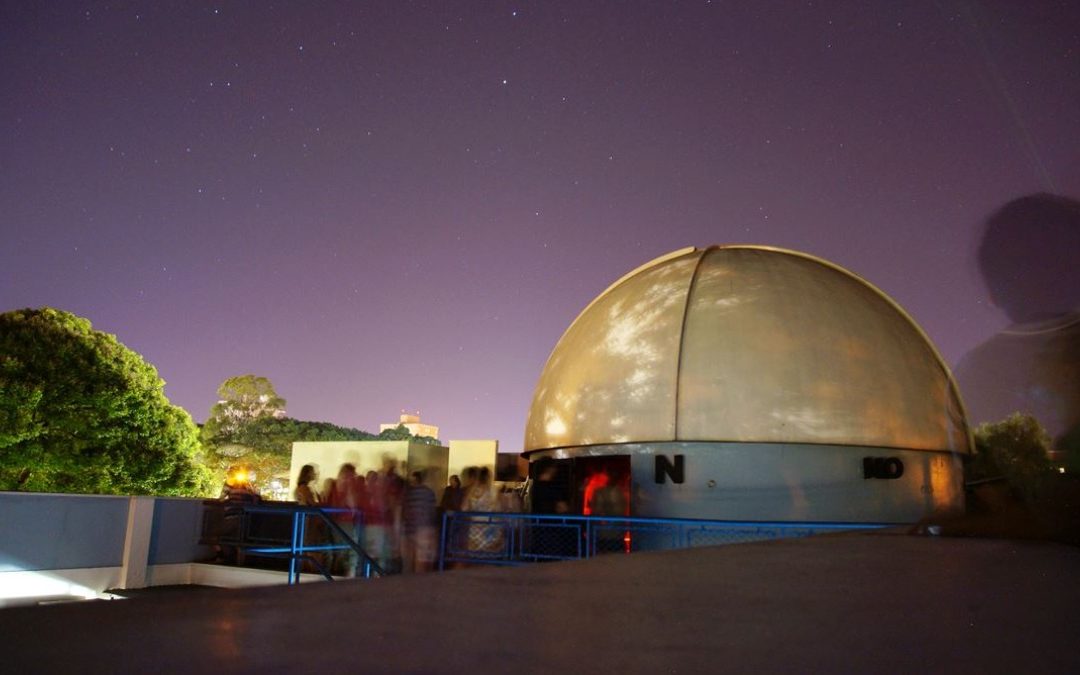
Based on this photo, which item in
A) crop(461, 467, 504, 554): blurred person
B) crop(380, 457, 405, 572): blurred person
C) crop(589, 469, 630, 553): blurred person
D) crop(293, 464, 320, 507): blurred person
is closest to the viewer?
crop(380, 457, 405, 572): blurred person

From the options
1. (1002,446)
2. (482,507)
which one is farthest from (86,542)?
(1002,446)

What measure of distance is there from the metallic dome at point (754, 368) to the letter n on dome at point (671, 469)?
0.44 meters

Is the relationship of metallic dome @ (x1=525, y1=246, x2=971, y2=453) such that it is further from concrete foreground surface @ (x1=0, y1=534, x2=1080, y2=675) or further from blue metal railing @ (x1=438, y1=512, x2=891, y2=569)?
concrete foreground surface @ (x1=0, y1=534, x2=1080, y2=675)

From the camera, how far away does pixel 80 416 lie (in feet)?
80.4

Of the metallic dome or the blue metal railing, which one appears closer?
the blue metal railing

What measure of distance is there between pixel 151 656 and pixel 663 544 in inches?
510

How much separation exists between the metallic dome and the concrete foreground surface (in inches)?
460

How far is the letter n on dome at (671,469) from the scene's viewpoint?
585 inches

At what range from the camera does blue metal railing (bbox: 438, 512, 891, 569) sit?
32.5ft

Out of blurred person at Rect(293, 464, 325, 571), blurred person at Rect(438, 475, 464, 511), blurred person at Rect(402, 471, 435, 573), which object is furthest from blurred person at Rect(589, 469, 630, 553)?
blurred person at Rect(402, 471, 435, 573)

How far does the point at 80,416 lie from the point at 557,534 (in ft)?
64.3

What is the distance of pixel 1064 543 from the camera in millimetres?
6629

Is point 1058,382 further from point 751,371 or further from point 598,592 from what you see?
point 598,592

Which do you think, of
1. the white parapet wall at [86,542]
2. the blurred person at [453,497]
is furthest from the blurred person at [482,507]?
the white parapet wall at [86,542]
